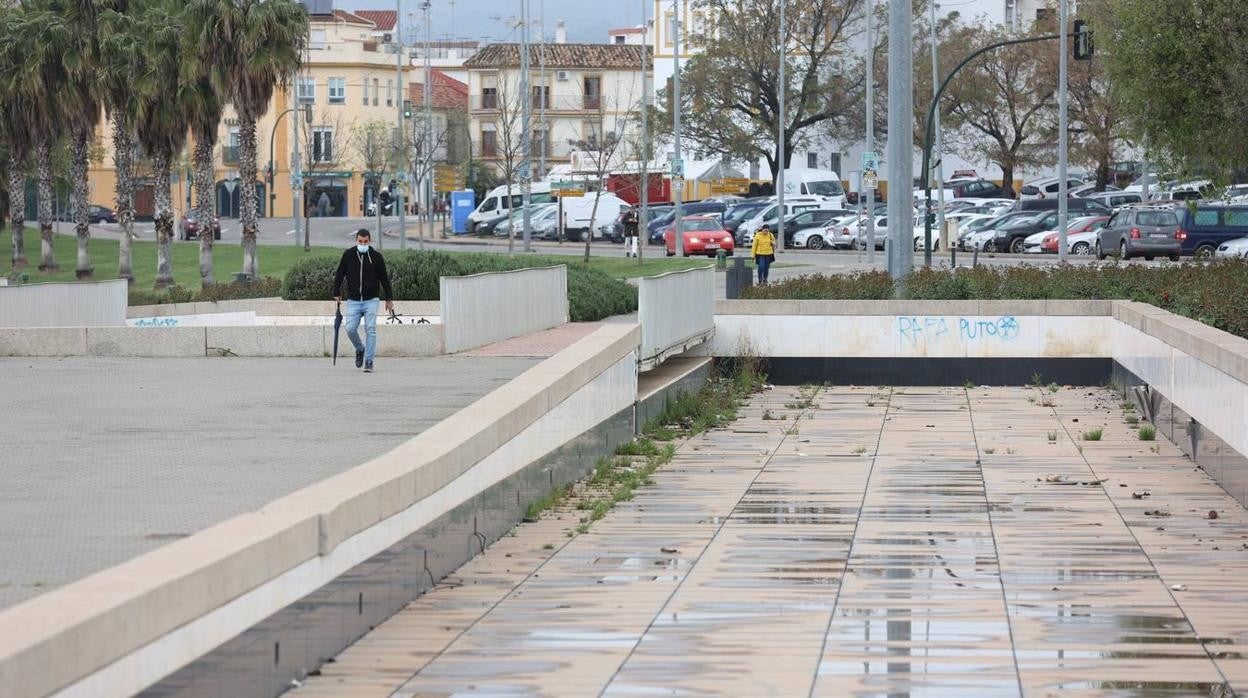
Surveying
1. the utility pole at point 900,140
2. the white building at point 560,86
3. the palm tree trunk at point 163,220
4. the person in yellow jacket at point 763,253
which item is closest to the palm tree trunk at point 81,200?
the palm tree trunk at point 163,220

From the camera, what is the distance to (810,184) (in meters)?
83.8

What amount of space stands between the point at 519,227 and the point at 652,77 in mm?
40217

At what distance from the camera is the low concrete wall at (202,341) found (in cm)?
2227

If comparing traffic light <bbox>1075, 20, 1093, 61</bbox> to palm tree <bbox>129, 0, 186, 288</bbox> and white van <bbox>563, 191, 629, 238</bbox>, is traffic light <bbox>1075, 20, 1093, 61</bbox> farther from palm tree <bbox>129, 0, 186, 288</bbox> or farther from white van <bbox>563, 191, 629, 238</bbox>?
white van <bbox>563, 191, 629, 238</bbox>

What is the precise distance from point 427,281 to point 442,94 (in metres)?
88.2

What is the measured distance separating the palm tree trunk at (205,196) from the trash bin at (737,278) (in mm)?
25680

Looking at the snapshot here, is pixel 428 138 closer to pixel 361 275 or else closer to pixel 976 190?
pixel 976 190

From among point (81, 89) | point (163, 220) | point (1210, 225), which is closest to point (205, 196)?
point (163, 220)

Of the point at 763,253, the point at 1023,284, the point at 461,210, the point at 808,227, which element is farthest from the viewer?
the point at 461,210

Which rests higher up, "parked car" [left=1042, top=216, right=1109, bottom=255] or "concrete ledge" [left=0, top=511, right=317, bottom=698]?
"parked car" [left=1042, top=216, right=1109, bottom=255]

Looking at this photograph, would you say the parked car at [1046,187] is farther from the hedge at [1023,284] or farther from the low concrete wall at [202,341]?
the low concrete wall at [202,341]

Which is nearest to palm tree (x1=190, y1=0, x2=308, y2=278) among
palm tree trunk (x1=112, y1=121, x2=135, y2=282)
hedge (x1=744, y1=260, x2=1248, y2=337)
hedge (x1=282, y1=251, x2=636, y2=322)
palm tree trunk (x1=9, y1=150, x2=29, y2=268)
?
palm tree trunk (x1=112, y1=121, x2=135, y2=282)

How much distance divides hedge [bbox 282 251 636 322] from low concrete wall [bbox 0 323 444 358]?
7639 millimetres

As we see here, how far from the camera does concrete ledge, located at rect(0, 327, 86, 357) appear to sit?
22281mm
